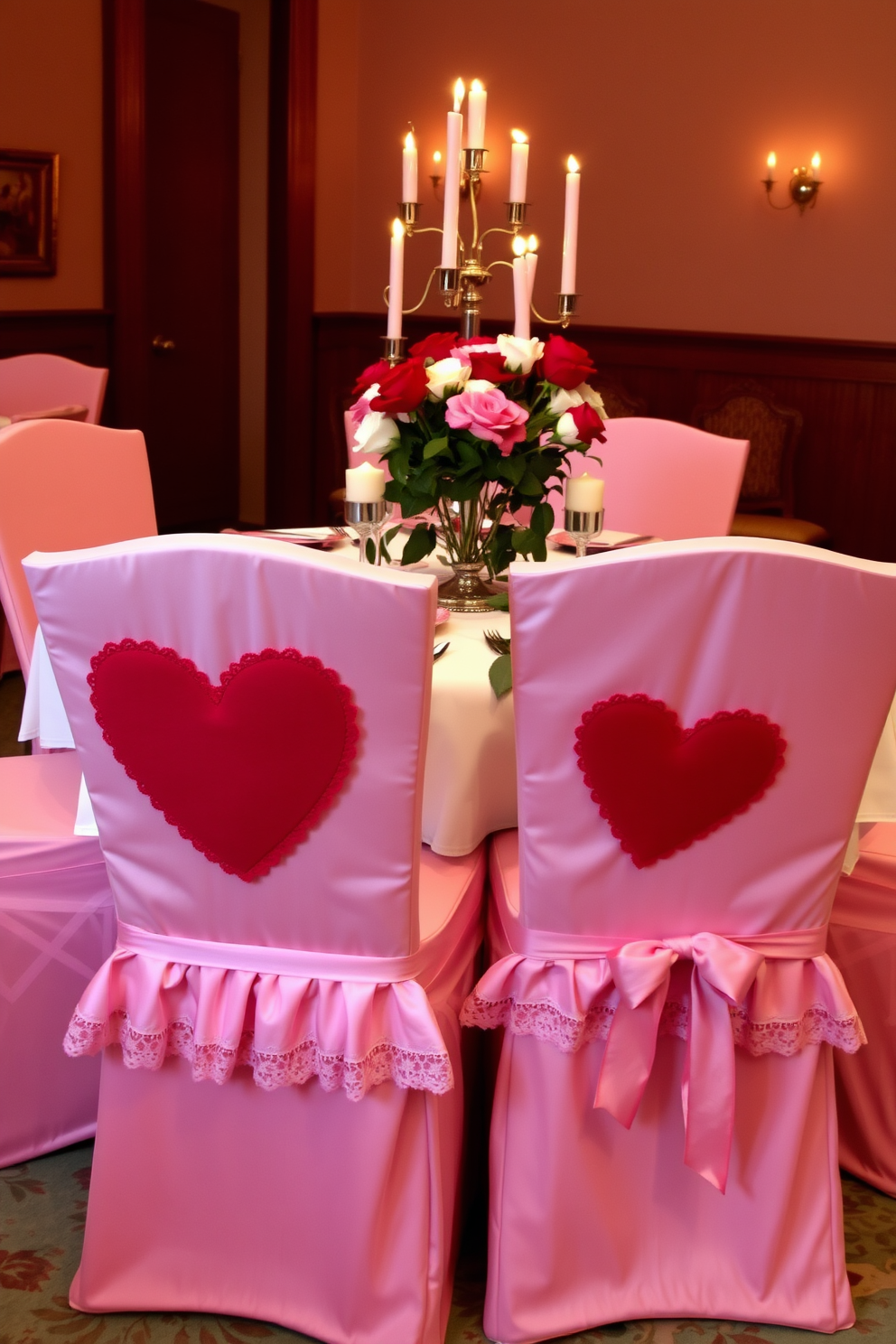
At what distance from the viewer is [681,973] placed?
63.3 inches

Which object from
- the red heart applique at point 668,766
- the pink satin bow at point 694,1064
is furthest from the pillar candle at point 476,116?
the pink satin bow at point 694,1064

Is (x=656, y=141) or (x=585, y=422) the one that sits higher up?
(x=656, y=141)

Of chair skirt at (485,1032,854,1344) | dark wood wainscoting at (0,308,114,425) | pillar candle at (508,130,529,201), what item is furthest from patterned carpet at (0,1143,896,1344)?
dark wood wainscoting at (0,308,114,425)

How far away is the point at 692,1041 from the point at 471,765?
457 millimetres

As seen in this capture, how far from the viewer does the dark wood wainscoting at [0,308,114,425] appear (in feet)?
16.8

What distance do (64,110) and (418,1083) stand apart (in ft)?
15.8

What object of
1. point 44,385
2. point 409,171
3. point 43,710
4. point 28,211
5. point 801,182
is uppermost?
point 801,182

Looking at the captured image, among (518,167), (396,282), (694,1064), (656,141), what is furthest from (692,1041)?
(656,141)

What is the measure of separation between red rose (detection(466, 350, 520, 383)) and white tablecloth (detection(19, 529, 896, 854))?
0.33 meters

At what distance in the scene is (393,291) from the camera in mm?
2125

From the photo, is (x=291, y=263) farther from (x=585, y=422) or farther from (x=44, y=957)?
(x=44, y=957)

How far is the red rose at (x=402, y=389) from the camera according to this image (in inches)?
73.7

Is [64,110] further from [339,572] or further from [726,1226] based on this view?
[726,1226]

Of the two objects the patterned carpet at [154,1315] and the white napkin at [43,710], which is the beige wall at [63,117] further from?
the patterned carpet at [154,1315]
